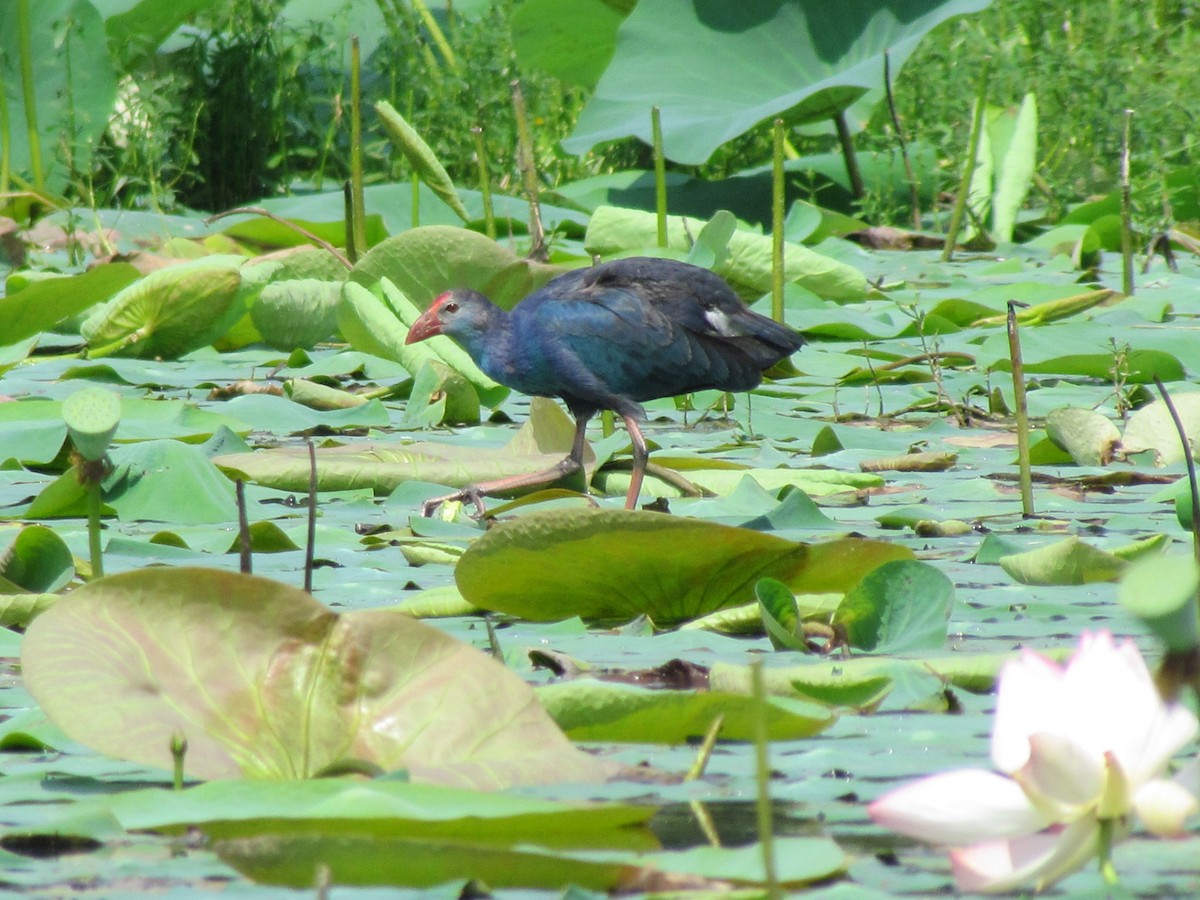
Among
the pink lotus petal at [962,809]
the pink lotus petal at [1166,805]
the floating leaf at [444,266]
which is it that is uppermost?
the floating leaf at [444,266]

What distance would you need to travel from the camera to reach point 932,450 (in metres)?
2.70

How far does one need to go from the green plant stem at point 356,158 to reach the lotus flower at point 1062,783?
3.18m

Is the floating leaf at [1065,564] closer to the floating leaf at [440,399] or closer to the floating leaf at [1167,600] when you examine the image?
the floating leaf at [1167,600]

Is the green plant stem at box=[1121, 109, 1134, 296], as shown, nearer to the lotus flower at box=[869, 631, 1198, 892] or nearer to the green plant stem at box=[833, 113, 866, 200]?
the green plant stem at box=[833, 113, 866, 200]

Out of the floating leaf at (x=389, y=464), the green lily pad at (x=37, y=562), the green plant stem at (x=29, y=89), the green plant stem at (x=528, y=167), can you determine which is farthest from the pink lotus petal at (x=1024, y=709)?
the green plant stem at (x=29, y=89)

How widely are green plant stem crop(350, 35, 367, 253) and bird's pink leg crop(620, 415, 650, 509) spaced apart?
1.36m

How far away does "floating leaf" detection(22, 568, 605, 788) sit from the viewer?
103cm

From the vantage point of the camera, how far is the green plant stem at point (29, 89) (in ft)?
15.6

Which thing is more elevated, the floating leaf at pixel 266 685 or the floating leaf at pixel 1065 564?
the floating leaf at pixel 266 685

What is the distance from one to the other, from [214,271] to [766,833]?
9.83ft

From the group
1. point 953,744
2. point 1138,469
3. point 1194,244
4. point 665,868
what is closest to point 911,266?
point 1194,244

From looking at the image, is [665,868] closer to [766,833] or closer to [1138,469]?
[766,833]

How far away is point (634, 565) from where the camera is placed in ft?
5.09

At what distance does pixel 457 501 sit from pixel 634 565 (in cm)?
75
